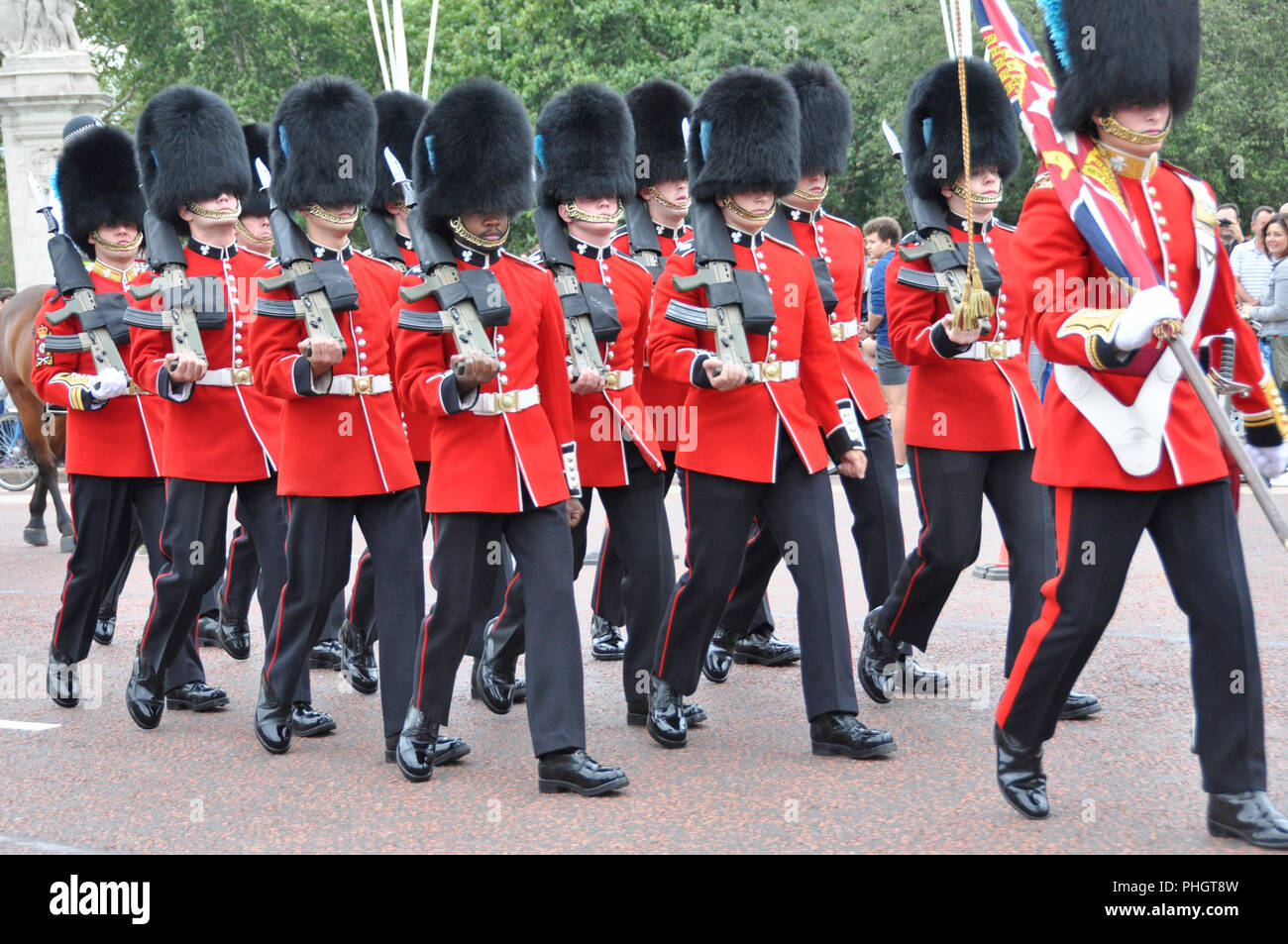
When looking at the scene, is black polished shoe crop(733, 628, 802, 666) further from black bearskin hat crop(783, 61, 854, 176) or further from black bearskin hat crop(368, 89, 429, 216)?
black bearskin hat crop(368, 89, 429, 216)

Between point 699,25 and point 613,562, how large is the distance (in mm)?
18501

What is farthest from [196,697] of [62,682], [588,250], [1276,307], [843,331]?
[1276,307]

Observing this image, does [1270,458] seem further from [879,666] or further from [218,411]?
[218,411]

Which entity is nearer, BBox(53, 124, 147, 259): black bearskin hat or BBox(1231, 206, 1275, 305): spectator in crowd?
BBox(53, 124, 147, 259): black bearskin hat

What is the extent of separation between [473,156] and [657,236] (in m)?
1.73

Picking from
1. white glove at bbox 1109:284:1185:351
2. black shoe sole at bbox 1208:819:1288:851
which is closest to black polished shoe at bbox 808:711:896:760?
black shoe sole at bbox 1208:819:1288:851

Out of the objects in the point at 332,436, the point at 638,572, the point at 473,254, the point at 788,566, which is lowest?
the point at 638,572

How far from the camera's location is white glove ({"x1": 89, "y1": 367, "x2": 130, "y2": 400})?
5.81 metres

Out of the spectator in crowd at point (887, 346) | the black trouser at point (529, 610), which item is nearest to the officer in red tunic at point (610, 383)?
the black trouser at point (529, 610)

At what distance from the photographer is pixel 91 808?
4.66m

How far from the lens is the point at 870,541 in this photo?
6039mm

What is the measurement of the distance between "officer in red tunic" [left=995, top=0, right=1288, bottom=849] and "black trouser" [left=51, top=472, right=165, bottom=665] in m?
3.27

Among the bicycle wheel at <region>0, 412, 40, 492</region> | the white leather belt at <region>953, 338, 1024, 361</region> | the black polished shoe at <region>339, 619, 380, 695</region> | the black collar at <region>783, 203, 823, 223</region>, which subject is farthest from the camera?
the bicycle wheel at <region>0, 412, 40, 492</region>
